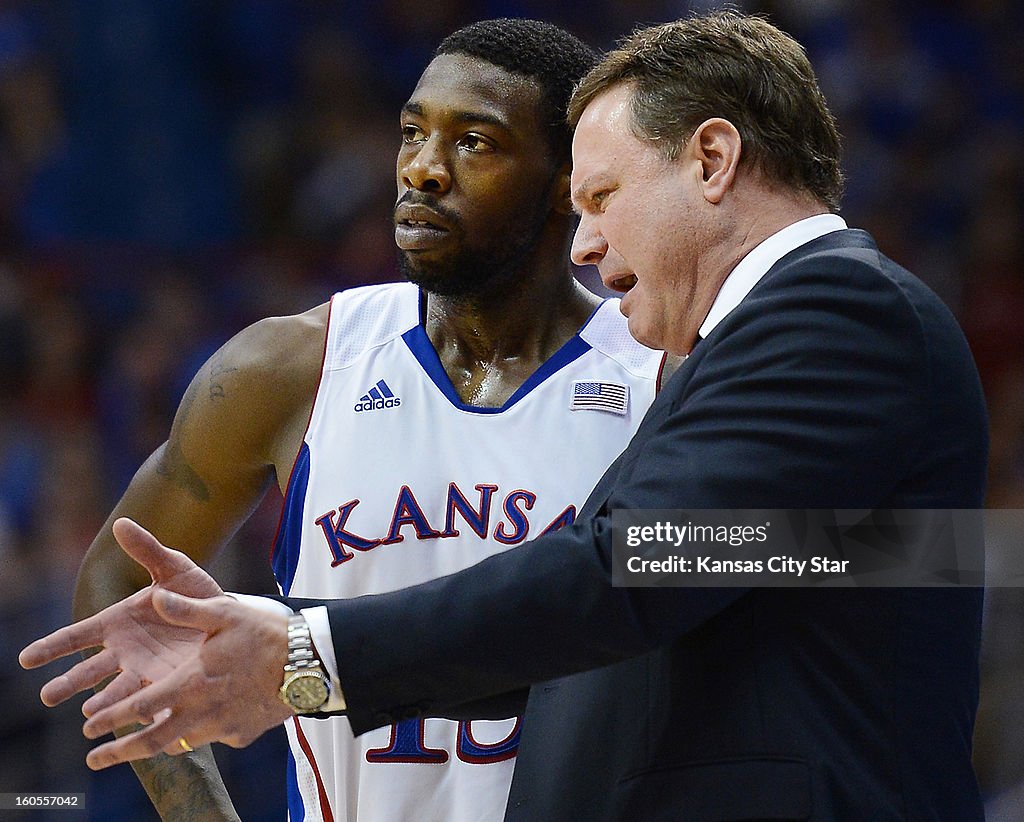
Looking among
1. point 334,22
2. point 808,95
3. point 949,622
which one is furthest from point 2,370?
point 949,622

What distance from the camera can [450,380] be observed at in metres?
3.37

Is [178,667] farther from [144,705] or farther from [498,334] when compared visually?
[498,334]

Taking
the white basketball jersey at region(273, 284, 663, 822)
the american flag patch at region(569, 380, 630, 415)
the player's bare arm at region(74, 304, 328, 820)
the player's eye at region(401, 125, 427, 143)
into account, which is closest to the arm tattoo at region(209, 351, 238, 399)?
the player's bare arm at region(74, 304, 328, 820)

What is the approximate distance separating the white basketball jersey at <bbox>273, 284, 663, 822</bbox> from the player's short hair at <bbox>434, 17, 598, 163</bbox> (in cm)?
51

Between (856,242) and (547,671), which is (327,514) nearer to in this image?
(547,671)

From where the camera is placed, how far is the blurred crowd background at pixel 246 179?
6.83m

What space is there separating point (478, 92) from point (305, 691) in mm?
1630

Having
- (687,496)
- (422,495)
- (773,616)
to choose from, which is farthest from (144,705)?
(422,495)

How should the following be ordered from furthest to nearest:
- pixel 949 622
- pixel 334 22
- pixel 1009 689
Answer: pixel 334 22, pixel 1009 689, pixel 949 622

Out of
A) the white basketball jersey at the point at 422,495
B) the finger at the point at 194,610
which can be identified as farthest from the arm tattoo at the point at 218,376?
the finger at the point at 194,610

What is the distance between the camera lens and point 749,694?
219 centimetres

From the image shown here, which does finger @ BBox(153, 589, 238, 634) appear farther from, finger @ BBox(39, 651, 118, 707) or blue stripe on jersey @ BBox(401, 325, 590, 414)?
blue stripe on jersey @ BBox(401, 325, 590, 414)

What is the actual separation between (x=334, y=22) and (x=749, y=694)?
6.99 m

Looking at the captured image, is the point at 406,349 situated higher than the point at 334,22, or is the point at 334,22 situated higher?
the point at 334,22
